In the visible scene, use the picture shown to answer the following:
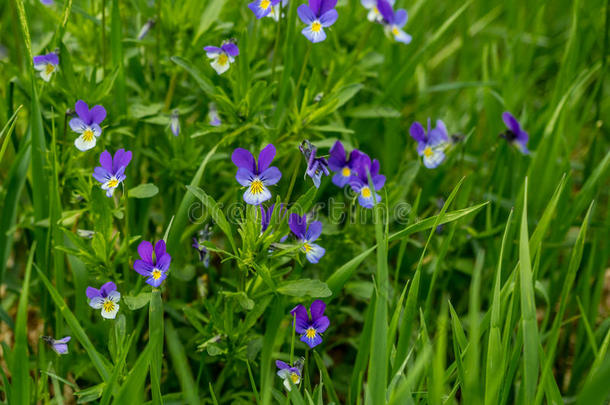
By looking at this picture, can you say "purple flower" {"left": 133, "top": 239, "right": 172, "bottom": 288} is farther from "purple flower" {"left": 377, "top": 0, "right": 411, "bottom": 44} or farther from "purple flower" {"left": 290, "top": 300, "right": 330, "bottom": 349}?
"purple flower" {"left": 377, "top": 0, "right": 411, "bottom": 44}

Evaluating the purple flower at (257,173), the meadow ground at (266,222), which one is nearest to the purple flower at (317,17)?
the meadow ground at (266,222)

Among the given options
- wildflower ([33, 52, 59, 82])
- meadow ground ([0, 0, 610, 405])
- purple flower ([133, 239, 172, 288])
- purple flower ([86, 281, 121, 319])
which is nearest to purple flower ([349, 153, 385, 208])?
meadow ground ([0, 0, 610, 405])

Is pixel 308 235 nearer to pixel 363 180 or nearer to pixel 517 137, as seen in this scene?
pixel 363 180

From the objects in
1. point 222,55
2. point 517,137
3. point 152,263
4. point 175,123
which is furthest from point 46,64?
point 517,137

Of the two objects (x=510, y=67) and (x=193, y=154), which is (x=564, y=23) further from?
(x=193, y=154)

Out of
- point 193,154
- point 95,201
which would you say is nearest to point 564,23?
point 193,154

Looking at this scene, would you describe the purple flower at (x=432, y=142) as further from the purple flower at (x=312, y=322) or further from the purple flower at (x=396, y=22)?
the purple flower at (x=312, y=322)
